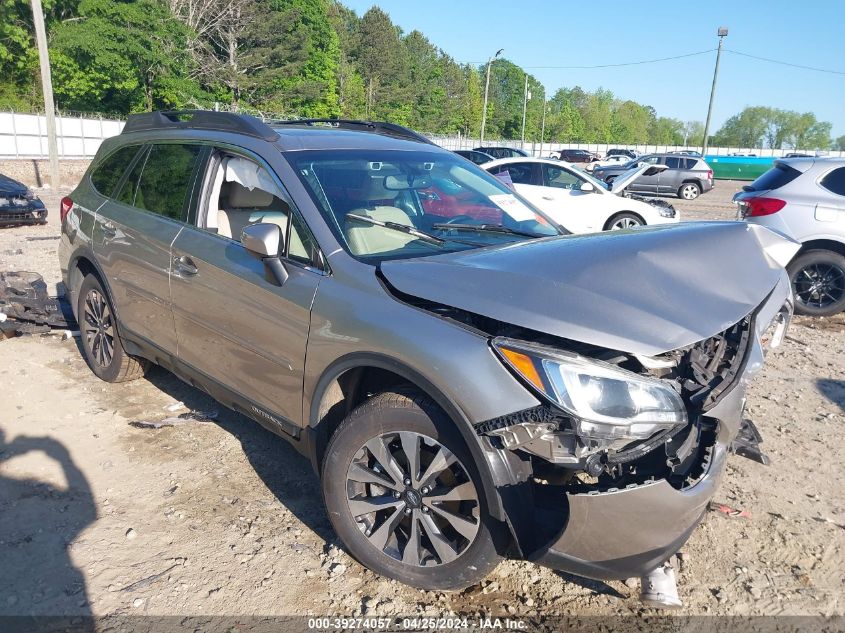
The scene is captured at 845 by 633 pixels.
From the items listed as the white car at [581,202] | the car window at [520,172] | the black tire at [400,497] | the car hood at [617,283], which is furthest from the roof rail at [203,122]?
the car window at [520,172]

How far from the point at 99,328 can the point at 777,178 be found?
7.26 meters

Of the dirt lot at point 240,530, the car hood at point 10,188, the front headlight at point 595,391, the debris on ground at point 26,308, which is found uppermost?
the front headlight at point 595,391

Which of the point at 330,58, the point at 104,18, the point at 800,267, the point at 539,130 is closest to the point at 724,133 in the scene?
the point at 539,130

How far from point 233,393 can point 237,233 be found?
2.99 feet

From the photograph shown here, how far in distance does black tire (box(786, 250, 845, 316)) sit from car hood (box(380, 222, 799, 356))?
527cm

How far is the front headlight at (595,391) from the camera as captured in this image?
7.29 ft

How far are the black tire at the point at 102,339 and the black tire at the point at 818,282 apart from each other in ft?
22.7

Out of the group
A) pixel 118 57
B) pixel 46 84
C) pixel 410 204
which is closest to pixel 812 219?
pixel 410 204

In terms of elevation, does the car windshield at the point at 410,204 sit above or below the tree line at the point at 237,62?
below

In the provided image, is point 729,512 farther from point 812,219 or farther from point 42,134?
point 42,134

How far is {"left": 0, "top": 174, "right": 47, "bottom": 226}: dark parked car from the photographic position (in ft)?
40.5

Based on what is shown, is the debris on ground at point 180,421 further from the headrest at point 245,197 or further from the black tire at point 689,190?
the black tire at point 689,190

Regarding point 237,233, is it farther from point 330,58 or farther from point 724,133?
point 724,133

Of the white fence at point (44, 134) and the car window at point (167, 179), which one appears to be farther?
the white fence at point (44, 134)
